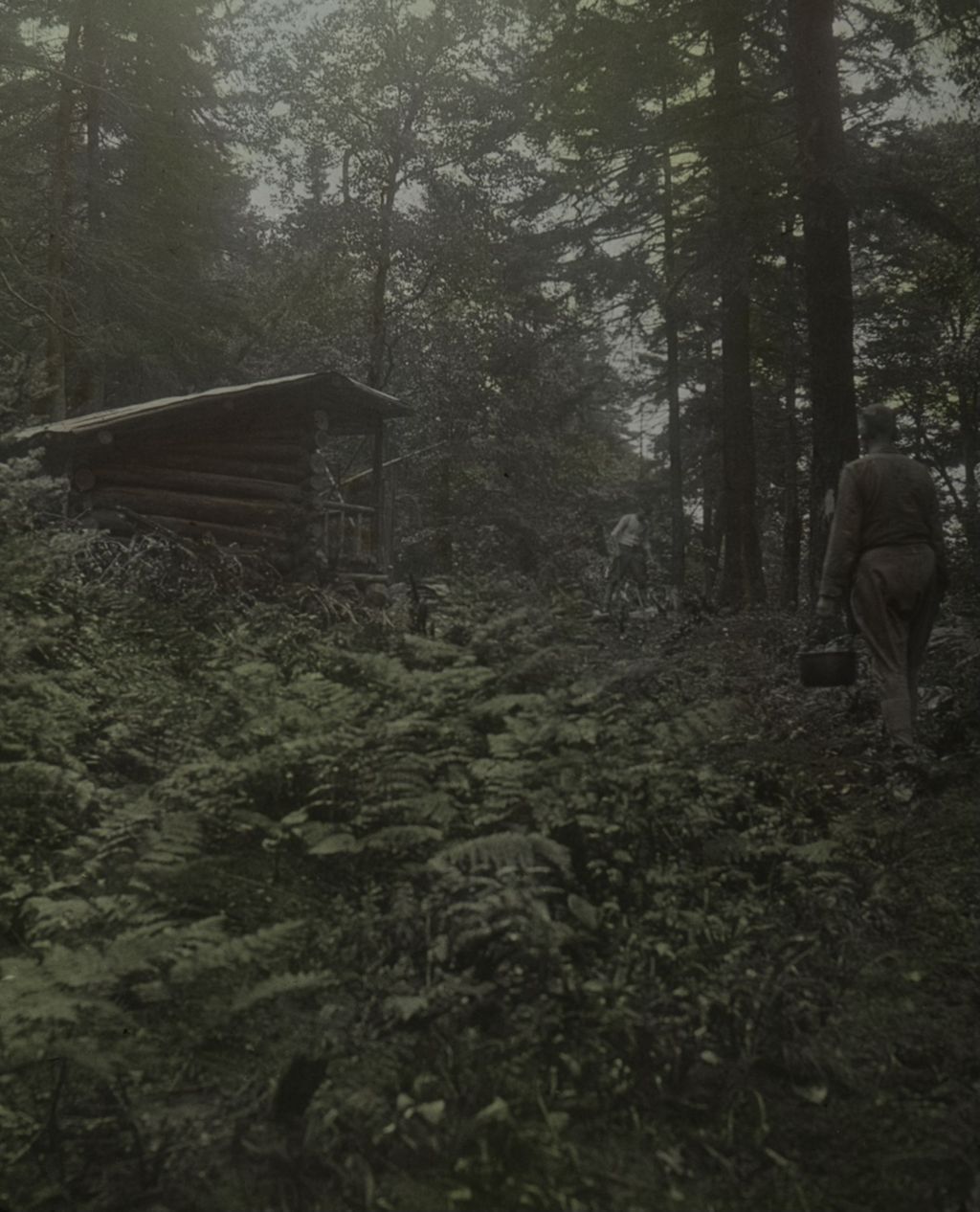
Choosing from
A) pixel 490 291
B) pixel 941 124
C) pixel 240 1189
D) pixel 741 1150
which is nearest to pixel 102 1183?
pixel 240 1189

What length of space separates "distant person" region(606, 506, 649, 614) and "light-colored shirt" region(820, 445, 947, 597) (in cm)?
1100

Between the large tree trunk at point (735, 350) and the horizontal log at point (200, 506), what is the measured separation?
716 cm

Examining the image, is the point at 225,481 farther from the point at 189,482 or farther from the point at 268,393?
the point at 268,393

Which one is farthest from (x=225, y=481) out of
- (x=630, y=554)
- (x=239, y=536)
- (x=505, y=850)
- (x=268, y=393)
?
(x=505, y=850)

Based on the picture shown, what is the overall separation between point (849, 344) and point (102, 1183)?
34.9 ft

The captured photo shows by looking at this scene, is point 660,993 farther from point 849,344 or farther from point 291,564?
point 291,564

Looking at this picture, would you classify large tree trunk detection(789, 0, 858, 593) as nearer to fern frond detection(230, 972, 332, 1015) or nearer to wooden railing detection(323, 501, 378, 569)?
wooden railing detection(323, 501, 378, 569)

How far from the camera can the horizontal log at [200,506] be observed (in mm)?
14445

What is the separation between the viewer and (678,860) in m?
4.69

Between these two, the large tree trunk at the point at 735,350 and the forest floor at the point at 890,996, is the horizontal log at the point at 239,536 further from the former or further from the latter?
the forest floor at the point at 890,996

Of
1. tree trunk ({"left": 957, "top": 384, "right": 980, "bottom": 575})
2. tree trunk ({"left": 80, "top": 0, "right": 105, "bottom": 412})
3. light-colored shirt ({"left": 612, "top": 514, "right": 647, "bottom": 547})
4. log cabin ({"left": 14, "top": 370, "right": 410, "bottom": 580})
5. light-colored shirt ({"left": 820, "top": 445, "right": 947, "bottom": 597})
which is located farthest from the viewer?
tree trunk ({"left": 957, "top": 384, "right": 980, "bottom": 575})

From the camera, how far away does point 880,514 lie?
7.32 metres

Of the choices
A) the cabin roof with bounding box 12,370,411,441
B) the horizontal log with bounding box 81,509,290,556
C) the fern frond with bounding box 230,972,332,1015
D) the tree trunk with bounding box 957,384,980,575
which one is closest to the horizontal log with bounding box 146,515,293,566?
the horizontal log with bounding box 81,509,290,556

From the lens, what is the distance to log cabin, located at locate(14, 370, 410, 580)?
13797 millimetres
